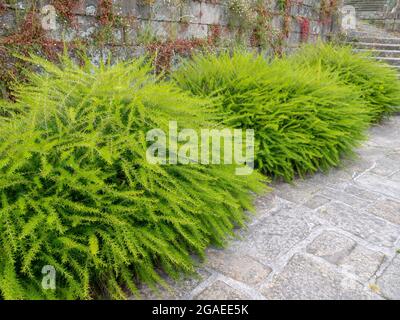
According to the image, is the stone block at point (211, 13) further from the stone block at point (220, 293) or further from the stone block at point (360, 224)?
the stone block at point (220, 293)

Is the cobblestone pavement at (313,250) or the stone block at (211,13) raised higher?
the stone block at (211,13)

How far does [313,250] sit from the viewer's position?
2.17m

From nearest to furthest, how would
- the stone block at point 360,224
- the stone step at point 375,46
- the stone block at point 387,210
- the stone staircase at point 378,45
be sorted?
the stone block at point 360,224, the stone block at point 387,210, the stone staircase at point 378,45, the stone step at point 375,46

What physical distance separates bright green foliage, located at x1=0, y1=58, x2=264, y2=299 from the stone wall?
145cm

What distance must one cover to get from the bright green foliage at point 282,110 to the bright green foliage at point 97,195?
1075mm

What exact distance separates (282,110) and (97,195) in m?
1.98

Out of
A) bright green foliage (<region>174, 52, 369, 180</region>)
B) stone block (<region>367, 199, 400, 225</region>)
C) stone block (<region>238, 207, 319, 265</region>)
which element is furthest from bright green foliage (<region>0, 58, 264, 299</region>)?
stone block (<region>367, 199, 400, 225</region>)

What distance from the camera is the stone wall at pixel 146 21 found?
3232 millimetres

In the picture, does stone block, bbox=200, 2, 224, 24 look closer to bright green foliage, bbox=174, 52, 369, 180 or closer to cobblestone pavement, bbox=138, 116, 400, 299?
bright green foliage, bbox=174, 52, 369, 180

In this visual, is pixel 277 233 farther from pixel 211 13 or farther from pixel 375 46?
pixel 375 46

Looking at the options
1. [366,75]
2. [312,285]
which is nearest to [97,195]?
[312,285]

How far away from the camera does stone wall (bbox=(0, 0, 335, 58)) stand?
323 centimetres

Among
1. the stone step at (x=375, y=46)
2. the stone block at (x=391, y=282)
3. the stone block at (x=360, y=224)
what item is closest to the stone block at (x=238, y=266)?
the stone block at (x=391, y=282)
